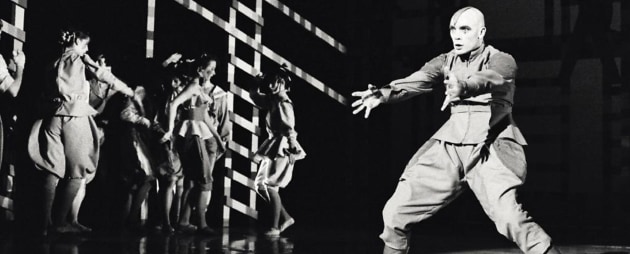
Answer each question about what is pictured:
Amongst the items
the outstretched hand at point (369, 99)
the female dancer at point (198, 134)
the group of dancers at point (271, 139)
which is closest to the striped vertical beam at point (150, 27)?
the group of dancers at point (271, 139)

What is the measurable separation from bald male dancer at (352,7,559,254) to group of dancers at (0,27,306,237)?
2979 mm

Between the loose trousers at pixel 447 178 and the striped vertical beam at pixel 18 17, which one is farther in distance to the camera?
the striped vertical beam at pixel 18 17

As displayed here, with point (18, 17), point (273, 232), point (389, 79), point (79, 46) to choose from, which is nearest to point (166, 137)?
point (79, 46)

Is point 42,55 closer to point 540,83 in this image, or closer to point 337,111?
point 337,111

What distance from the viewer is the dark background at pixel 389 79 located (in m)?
8.19

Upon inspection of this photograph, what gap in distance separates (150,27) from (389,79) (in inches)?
118

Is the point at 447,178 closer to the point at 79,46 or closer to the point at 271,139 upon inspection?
the point at 271,139

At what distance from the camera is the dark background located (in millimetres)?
8188

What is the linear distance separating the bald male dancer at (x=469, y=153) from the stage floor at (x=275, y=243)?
5.98ft

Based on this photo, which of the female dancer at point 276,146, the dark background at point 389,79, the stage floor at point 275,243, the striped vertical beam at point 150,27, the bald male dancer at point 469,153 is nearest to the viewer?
the bald male dancer at point 469,153

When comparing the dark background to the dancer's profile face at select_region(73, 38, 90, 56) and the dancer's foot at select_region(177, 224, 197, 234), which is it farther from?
the dancer's foot at select_region(177, 224, 197, 234)

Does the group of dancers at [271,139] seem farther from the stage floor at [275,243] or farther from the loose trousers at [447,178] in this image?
the stage floor at [275,243]

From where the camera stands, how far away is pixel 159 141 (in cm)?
665

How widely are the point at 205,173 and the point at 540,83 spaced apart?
4.15 meters
